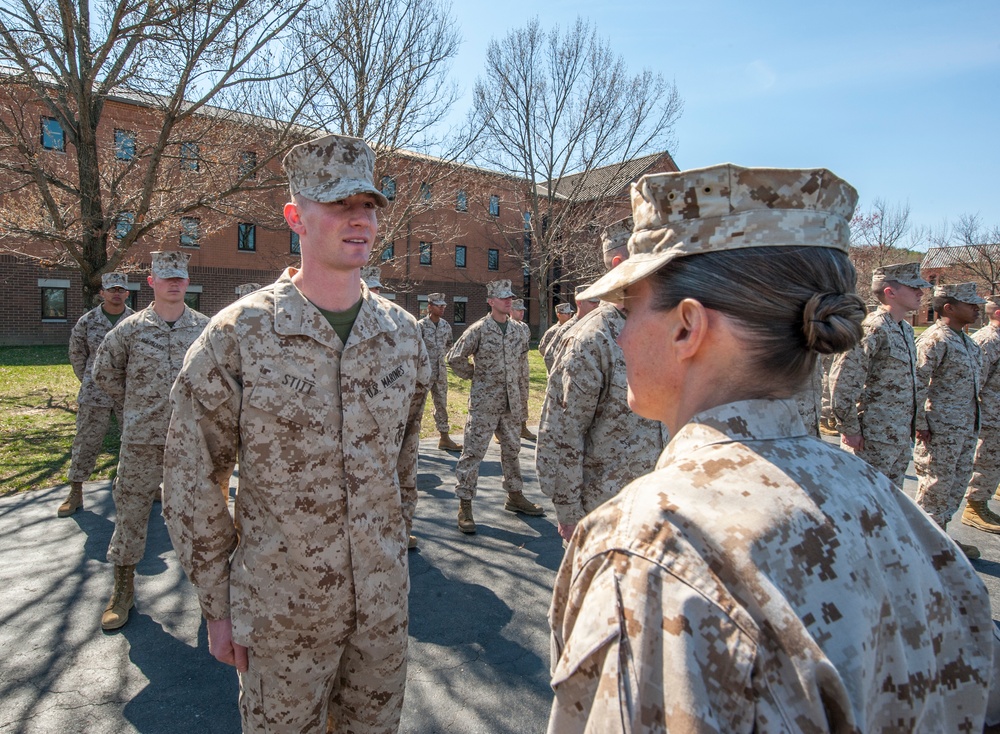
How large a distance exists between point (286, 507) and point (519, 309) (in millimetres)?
9937

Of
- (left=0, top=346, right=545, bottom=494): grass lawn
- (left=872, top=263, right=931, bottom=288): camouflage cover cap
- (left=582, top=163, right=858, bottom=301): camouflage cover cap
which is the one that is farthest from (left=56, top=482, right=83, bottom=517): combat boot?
(left=872, top=263, right=931, bottom=288): camouflage cover cap

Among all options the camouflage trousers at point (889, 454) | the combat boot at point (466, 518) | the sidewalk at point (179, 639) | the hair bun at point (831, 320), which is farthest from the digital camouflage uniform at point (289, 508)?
the camouflage trousers at point (889, 454)

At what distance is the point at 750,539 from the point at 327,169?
203 centimetres

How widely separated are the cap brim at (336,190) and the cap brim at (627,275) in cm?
123

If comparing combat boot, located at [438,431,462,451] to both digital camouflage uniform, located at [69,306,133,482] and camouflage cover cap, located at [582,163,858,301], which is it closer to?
digital camouflage uniform, located at [69,306,133,482]

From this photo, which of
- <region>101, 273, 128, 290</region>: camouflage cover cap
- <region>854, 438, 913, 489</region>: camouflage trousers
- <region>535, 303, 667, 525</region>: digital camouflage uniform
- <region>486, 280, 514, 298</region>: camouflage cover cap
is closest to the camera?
<region>535, 303, 667, 525</region>: digital camouflage uniform

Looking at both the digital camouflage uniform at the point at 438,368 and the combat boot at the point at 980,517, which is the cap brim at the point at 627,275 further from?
the digital camouflage uniform at the point at 438,368

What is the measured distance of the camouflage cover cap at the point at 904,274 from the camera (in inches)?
207

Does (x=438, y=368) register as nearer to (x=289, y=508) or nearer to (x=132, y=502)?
(x=132, y=502)

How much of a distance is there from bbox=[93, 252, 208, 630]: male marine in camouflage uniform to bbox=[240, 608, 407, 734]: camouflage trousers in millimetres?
2468

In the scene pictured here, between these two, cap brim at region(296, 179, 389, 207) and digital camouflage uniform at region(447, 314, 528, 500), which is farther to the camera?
digital camouflage uniform at region(447, 314, 528, 500)

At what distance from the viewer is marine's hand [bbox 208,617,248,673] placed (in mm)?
2090

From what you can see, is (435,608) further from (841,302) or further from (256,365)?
(841,302)

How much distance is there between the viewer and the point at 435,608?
4363 millimetres
